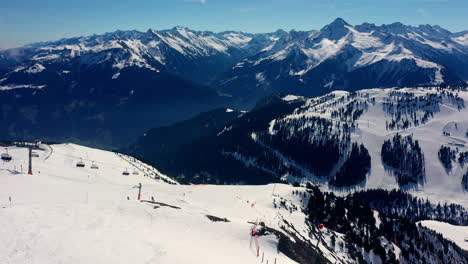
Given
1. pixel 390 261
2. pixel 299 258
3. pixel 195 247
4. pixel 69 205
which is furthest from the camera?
pixel 390 261

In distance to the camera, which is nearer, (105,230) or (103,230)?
(103,230)

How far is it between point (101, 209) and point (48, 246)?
19.6 m

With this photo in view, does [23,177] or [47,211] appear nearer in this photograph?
[47,211]

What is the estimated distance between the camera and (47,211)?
63.8m

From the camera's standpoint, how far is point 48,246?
50.7 m

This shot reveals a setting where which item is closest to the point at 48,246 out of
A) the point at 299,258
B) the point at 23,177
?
the point at 299,258

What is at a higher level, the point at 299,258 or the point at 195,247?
the point at 195,247

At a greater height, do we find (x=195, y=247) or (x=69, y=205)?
(x=69, y=205)

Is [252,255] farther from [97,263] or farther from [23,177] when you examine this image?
[23,177]

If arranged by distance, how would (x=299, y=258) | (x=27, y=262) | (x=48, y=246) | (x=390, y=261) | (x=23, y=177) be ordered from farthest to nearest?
1. (x=390, y=261)
2. (x=23, y=177)
3. (x=299, y=258)
4. (x=48, y=246)
5. (x=27, y=262)

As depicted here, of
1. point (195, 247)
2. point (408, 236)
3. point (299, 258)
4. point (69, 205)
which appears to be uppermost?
point (69, 205)

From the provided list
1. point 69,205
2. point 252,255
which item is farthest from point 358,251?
point 69,205

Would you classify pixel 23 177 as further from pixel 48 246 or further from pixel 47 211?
pixel 48 246

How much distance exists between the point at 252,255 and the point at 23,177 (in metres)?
71.4
